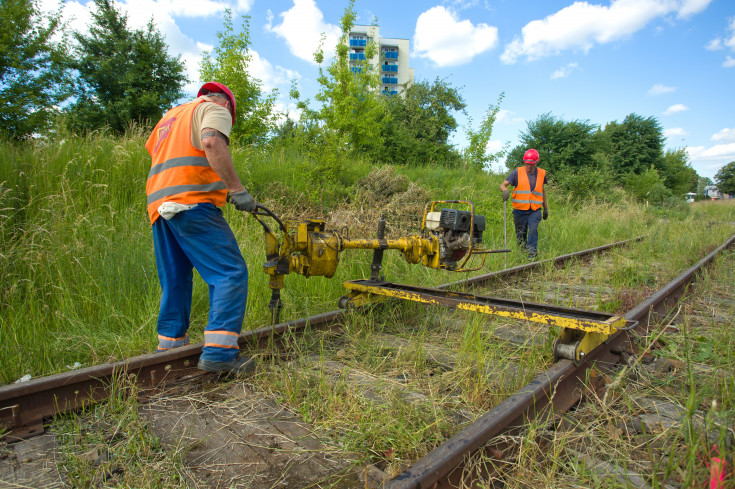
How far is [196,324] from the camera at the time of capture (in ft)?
11.9

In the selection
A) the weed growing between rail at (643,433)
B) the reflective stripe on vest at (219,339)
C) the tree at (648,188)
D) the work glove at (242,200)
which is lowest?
the weed growing between rail at (643,433)

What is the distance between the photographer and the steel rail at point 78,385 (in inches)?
82.3

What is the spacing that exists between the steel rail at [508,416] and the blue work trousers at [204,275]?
154 centimetres

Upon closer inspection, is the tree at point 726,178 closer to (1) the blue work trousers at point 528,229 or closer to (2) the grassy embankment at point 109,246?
(2) the grassy embankment at point 109,246

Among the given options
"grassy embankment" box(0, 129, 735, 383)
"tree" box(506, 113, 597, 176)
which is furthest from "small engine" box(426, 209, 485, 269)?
"tree" box(506, 113, 597, 176)

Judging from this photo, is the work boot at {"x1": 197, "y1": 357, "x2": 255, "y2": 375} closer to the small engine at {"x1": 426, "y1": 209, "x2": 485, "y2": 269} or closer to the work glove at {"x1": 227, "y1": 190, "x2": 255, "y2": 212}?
the work glove at {"x1": 227, "y1": 190, "x2": 255, "y2": 212}

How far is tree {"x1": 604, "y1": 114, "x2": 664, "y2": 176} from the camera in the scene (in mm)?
31969

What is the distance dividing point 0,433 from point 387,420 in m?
1.80

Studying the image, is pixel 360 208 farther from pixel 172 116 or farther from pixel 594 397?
pixel 594 397

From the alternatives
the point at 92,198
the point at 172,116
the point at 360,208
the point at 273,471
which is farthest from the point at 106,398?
the point at 360,208

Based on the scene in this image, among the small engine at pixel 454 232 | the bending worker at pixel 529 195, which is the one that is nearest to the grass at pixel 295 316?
the bending worker at pixel 529 195

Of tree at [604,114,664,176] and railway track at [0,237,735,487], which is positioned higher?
tree at [604,114,664,176]

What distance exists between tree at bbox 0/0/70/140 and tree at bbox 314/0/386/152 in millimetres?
5547

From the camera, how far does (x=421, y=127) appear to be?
2127 centimetres
